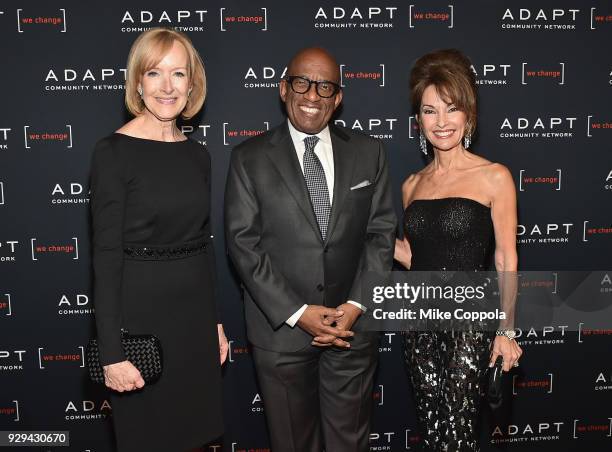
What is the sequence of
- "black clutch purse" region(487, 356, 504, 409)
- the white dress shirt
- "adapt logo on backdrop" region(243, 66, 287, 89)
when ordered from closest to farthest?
1. "black clutch purse" region(487, 356, 504, 409)
2. the white dress shirt
3. "adapt logo on backdrop" region(243, 66, 287, 89)

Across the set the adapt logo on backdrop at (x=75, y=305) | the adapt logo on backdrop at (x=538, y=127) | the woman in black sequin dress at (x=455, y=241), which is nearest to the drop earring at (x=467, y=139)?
the woman in black sequin dress at (x=455, y=241)

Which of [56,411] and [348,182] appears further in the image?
[56,411]

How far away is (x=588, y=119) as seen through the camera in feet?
11.1

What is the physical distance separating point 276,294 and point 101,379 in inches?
28.4

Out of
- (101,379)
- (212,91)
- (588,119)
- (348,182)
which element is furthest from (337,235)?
(588,119)

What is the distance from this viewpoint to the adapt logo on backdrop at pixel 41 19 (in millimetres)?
3096

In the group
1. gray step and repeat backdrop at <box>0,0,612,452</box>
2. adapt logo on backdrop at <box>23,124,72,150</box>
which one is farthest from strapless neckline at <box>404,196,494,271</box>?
adapt logo on backdrop at <box>23,124,72,150</box>

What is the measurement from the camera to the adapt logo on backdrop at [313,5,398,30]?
10.5ft

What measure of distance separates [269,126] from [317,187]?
3.30 ft

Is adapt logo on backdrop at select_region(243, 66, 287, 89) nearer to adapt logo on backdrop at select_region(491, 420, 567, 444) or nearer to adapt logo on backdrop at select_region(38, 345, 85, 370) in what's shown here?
adapt logo on backdrop at select_region(38, 345, 85, 370)

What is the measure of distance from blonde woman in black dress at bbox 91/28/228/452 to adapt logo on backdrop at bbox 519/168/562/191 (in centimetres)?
206

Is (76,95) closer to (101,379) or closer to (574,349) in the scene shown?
(101,379)

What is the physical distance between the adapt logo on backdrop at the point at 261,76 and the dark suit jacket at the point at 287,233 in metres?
0.86

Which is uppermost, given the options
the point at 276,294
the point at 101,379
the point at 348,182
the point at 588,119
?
the point at 588,119
